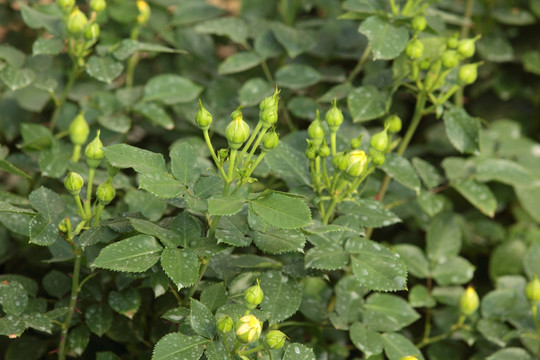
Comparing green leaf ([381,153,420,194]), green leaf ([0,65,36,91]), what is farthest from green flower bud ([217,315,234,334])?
green leaf ([0,65,36,91])

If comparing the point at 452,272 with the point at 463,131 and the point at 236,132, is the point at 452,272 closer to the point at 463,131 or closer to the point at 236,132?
the point at 463,131

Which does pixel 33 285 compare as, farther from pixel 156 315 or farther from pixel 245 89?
pixel 245 89

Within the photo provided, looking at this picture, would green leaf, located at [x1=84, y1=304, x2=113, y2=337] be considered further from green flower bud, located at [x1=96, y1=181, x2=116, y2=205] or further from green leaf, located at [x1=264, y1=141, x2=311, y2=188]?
green leaf, located at [x1=264, y1=141, x2=311, y2=188]

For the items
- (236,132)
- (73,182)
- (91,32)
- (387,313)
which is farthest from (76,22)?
(387,313)

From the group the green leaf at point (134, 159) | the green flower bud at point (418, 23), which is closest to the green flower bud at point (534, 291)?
the green flower bud at point (418, 23)

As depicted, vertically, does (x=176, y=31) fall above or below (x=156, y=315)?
above

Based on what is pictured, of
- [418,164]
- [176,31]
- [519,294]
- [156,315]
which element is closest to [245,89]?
[176,31]
